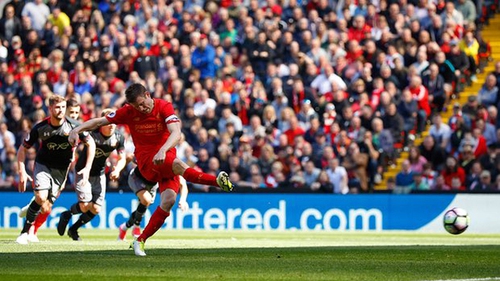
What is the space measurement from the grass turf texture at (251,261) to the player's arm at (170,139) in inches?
47.5

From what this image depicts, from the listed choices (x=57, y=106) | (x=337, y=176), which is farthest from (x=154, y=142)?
(x=337, y=176)

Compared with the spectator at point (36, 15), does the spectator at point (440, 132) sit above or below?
below

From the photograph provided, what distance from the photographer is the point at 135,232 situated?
811 inches

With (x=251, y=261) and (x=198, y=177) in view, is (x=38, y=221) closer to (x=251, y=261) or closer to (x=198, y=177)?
(x=198, y=177)

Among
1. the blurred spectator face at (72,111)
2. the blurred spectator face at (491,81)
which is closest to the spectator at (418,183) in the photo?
the blurred spectator face at (491,81)

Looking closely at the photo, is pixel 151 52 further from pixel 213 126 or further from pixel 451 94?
pixel 451 94

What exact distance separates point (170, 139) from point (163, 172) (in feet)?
2.74

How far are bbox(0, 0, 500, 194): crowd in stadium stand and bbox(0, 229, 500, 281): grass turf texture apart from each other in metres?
6.87

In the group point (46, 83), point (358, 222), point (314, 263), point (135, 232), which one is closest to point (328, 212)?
point (358, 222)

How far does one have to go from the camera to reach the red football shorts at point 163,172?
15.0 m

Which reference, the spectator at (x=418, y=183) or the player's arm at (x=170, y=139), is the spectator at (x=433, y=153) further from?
the player's arm at (x=170, y=139)

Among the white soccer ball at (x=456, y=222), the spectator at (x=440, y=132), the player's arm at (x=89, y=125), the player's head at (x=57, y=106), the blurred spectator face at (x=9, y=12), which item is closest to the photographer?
the player's arm at (x=89, y=125)

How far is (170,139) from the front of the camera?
14.4m

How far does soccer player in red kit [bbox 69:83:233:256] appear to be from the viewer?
14656mm
